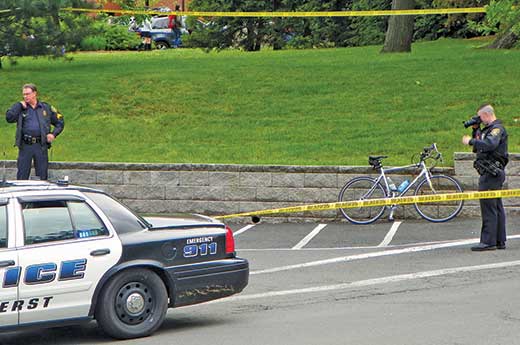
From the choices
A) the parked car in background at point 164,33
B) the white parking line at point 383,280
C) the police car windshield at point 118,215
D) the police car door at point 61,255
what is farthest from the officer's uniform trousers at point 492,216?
the parked car in background at point 164,33

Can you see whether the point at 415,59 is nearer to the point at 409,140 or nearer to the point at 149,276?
the point at 409,140

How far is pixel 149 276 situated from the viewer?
9.16 metres

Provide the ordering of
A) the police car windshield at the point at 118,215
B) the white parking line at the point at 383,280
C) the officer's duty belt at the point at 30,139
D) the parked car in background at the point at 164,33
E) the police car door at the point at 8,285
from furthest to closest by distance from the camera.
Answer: the parked car in background at the point at 164,33, the officer's duty belt at the point at 30,139, the white parking line at the point at 383,280, the police car windshield at the point at 118,215, the police car door at the point at 8,285

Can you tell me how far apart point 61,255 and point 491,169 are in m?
6.27

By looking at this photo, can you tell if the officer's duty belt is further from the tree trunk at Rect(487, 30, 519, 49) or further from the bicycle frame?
the tree trunk at Rect(487, 30, 519, 49)

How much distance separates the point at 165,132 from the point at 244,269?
9753 millimetres

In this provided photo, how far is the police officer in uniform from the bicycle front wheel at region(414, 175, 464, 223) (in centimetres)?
535

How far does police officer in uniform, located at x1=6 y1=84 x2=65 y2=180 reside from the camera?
16.0 m

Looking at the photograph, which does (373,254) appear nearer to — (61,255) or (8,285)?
(61,255)

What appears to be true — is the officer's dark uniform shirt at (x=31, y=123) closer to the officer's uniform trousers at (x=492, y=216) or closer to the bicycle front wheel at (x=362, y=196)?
the bicycle front wheel at (x=362, y=196)

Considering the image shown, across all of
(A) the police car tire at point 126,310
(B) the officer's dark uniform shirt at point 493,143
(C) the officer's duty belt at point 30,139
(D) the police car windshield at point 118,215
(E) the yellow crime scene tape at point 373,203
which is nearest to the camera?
(A) the police car tire at point 126,310

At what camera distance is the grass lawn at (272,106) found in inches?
698

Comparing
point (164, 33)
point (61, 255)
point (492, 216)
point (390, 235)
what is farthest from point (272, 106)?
point (164, 33)

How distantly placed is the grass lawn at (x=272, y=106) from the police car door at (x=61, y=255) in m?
7.91
